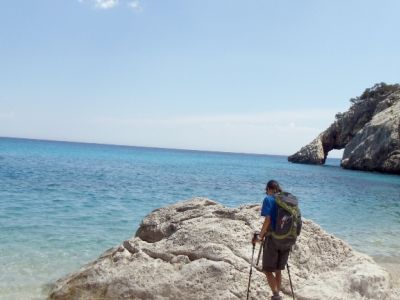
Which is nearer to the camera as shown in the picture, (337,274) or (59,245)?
(337,274)

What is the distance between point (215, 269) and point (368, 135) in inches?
2644

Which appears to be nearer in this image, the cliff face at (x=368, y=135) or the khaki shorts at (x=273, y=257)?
the khaki shorts at (x=273, y=257)

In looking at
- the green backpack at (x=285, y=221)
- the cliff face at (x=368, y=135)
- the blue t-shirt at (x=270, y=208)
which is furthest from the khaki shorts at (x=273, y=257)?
the cliff face at (x=368, y=135)

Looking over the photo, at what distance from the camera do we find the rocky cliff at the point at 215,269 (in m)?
7.66

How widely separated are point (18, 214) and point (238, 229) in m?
11.9

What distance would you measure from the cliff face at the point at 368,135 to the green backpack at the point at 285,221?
61.8 meters

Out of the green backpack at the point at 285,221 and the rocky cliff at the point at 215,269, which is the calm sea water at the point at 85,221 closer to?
the rocky cliff at the point at 215,269

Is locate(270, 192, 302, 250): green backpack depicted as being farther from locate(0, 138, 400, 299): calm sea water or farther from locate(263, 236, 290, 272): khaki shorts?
locate(0, 138, 400, 299): calm sea water

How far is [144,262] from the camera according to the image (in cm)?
834

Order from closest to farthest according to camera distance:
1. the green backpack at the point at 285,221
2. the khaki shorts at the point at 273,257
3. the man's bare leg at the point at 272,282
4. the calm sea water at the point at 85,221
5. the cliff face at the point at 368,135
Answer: the green backpack at the point at 285,221
the khaki shorts at the point at 273,257
the man's bare leg at the point at 272,282
the calm sea water at the point at 85,221
the cliff face at the point at 368,135

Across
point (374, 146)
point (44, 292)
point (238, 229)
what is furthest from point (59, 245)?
point (374, 146)

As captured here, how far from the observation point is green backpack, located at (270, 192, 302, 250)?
6.88m

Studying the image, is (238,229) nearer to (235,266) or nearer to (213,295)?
(235,266)

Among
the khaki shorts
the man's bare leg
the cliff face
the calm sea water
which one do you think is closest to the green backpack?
the khaki shorts
